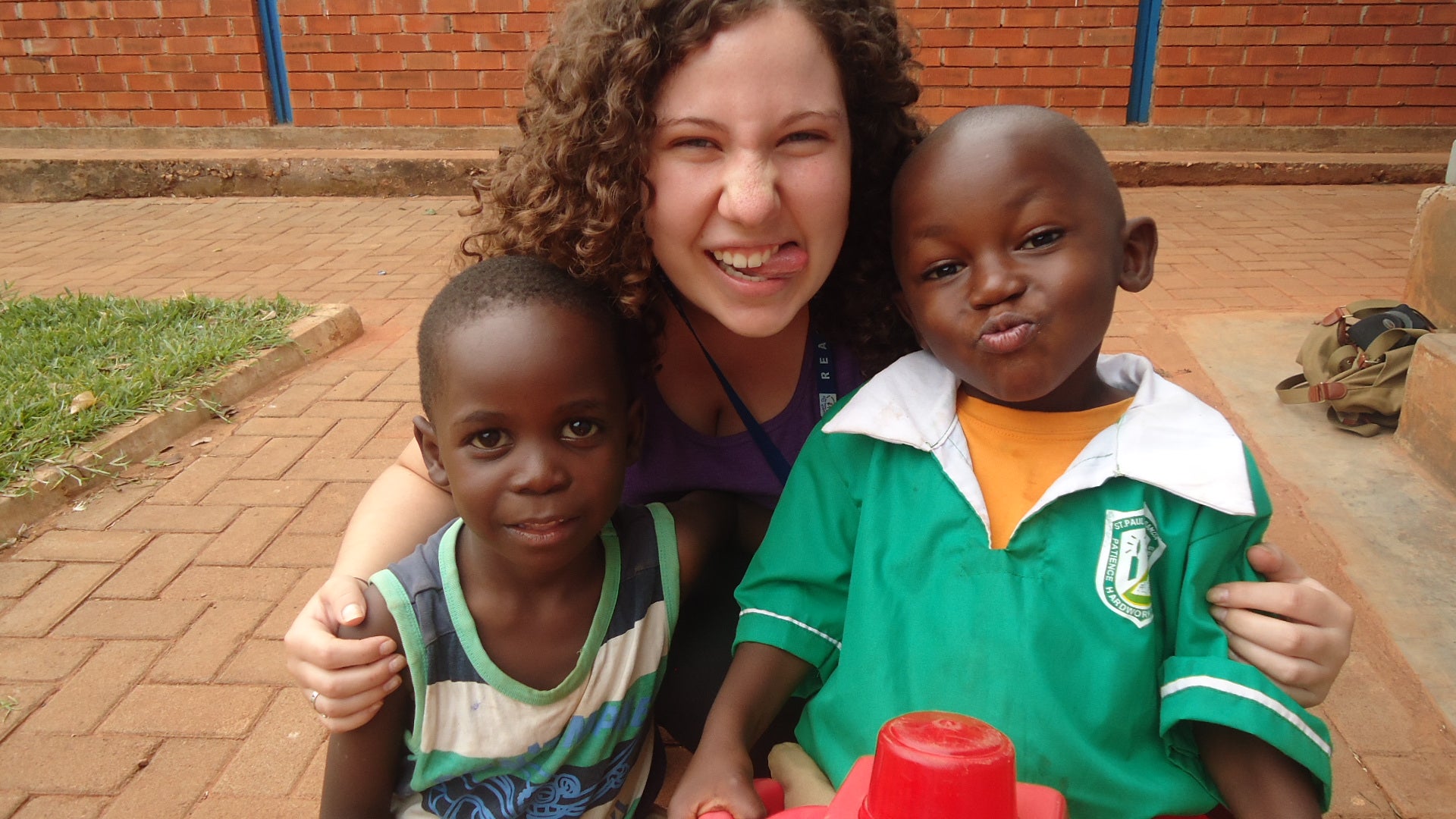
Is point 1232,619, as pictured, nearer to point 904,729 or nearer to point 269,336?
point 904,729

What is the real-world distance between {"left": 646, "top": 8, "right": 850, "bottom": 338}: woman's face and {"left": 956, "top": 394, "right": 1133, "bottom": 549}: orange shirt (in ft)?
1.27

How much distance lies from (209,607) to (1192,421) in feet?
7.56

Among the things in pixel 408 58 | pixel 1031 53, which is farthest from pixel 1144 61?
pixel 408 58

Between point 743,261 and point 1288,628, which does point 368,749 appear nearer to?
point 743,261

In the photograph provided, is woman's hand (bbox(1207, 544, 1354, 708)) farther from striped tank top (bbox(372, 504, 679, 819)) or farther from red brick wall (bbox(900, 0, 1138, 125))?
red brick wall (bbox(900, 0, 1138, 125))

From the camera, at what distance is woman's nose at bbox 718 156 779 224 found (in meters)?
1.57

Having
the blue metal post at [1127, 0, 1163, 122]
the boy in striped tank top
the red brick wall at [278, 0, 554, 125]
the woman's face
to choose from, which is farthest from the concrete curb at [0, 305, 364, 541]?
the blue metal post at [1127, 0, 1163, 122]

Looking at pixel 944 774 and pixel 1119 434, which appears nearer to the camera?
pixel 944 774

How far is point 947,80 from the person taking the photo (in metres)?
7.12

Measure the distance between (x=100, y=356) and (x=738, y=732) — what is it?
→ 3565mm

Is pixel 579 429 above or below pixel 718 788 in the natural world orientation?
above

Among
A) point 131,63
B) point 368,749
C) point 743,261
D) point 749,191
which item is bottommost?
point 368,749

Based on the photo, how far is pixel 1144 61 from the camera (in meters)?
7.14

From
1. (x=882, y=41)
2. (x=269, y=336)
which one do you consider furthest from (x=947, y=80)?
(x=882, y=41)
